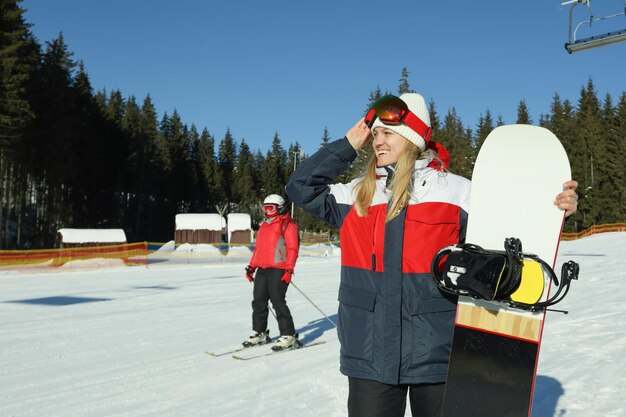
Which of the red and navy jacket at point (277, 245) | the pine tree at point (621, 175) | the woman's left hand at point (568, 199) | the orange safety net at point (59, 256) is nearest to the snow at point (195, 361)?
the red and navy jacket at point (277, 245)

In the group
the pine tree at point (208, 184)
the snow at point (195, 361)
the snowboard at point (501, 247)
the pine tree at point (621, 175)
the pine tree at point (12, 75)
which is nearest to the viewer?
the snowboard at point (501, 247)

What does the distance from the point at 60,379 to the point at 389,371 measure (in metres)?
4.62

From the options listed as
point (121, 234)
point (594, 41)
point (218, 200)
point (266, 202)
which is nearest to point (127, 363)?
point (266, 202)

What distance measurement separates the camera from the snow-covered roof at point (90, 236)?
94.6ft

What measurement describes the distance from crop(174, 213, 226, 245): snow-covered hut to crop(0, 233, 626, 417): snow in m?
25.4

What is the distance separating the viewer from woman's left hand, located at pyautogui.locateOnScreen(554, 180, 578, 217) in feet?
7.38

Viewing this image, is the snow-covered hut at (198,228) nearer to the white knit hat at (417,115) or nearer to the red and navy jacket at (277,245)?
the red and navy jacket at (277,245)

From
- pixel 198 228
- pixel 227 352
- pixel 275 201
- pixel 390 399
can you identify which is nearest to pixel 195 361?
pixel 227 352

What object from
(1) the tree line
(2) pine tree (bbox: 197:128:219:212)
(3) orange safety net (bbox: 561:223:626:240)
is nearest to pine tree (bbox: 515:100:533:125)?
(1) the tree line

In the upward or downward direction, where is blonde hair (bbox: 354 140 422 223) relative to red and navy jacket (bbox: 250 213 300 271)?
upward

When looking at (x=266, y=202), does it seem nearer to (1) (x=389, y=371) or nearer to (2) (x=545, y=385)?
(2) (x=545, y=385)

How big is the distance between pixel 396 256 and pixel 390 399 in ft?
1.95

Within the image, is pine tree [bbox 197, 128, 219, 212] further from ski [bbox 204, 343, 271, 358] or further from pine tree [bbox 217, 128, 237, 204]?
ski [bbox 204, 343, 271, 358]

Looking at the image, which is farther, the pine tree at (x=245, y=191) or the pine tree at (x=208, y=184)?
the pine tree at (x=245, y=191)
